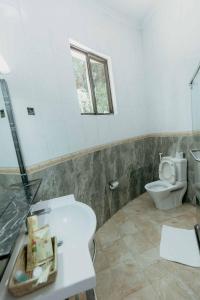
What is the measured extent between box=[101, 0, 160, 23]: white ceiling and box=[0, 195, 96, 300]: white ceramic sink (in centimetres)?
268

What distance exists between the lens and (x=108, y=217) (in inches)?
97.7

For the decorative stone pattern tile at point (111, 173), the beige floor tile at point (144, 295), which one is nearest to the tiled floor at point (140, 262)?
the beige floor tile at point (144, 295)

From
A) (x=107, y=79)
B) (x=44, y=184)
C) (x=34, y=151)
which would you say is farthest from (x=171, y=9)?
(x=44, y=184)

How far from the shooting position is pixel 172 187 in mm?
2447

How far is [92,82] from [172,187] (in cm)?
187

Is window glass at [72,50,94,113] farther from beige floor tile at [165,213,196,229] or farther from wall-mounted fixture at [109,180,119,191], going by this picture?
beige floor tile at [165,213,196,229]

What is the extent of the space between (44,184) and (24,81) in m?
0.92

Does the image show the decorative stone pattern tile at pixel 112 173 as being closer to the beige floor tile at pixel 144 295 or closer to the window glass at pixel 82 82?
the window glass at pixel 82 82

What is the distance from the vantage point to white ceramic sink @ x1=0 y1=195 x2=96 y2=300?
61 cm

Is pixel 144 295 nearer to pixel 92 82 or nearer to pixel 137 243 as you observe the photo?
pixel 137 243

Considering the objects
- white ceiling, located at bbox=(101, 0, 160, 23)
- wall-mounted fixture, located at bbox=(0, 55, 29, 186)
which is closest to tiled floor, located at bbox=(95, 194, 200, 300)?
wall-mounted fixture, located at bbox=(0, 55, 29, 186)

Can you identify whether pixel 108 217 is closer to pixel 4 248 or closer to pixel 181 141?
pixel 181 141

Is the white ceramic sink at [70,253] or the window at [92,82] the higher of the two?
the window at [92,82]

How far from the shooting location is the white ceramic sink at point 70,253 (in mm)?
613
